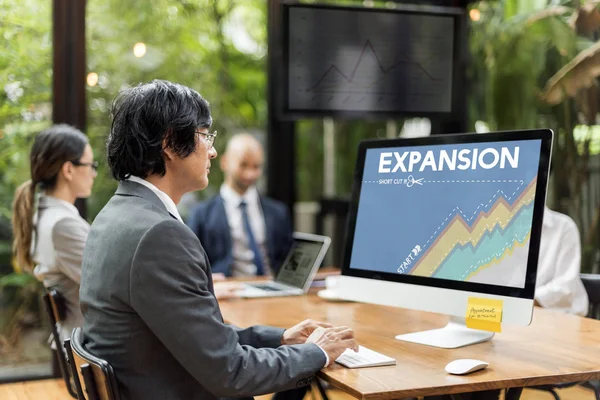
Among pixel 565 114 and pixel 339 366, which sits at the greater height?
pixel 565 114

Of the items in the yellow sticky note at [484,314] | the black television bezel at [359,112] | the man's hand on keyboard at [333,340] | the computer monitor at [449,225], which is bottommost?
the man's hand on keyboard at [333,340]

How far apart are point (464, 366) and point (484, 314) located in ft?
0.93

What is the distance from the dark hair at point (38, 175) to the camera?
10.6 feet

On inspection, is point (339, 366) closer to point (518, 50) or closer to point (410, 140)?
point (410, 140)

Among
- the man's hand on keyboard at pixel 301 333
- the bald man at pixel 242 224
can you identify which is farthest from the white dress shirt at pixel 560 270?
the bald man at pixel 242 224

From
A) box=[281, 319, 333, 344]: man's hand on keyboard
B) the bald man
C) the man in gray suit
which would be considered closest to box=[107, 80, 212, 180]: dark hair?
the man in gray suit

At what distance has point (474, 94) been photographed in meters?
5.05

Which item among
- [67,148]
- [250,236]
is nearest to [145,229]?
[67,148]

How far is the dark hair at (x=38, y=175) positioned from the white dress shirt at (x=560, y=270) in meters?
1.94

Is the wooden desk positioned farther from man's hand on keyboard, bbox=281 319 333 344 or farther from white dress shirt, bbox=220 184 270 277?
white dress shirt, bbox=220 184 270 277

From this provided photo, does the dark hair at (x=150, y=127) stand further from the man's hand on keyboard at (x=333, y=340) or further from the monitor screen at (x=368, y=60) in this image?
the monitor screen at (x=368, y=60)

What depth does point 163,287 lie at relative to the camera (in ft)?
5.77

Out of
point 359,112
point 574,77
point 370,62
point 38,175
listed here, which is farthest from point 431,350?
point 574,77

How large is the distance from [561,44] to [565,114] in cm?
39
